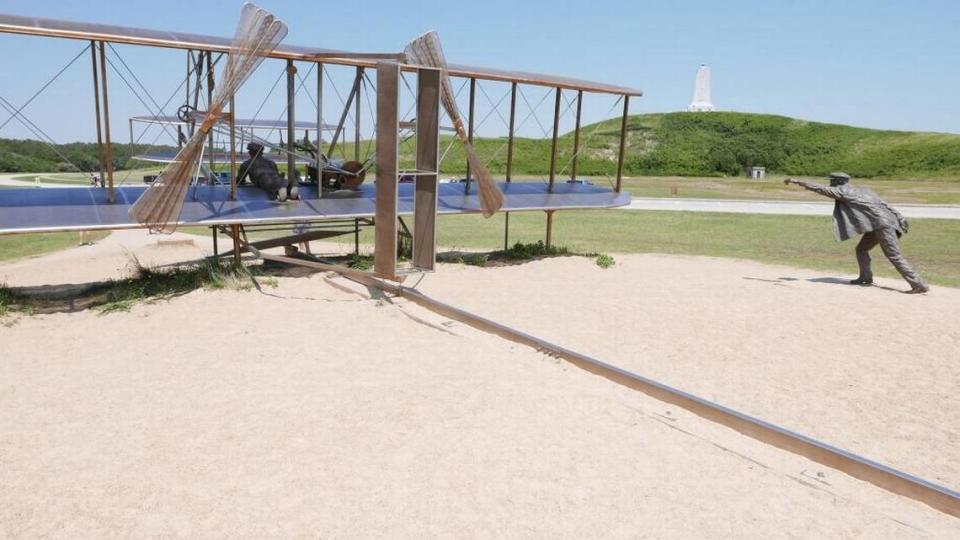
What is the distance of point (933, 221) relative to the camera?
24062mm

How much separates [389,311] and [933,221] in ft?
77.3

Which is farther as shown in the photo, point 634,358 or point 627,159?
point 627,159

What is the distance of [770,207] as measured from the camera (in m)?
31.0

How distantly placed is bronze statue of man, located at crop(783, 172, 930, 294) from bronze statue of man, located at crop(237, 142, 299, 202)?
891cm

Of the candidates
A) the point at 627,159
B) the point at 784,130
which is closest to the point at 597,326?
the point at 627,159

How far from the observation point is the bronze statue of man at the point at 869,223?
11.4m

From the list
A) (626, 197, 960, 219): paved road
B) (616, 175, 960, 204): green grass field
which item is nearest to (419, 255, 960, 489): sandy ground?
(626, 197, 960, 219): paved road

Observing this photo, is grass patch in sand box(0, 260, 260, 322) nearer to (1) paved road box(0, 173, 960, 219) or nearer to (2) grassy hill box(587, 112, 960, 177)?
(1) paved road box(0, 173, 960, 219)

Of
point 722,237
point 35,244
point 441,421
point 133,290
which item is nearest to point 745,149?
point 722,237

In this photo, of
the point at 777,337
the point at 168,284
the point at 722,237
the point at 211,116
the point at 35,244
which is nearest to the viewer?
the point at 777,337

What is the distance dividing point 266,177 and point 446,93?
13.9ft

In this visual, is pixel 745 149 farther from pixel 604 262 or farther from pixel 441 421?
pixel 441 421

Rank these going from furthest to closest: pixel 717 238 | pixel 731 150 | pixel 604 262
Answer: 1. pixel 731 150
2. pixel 717 238
3. pixel 604 262

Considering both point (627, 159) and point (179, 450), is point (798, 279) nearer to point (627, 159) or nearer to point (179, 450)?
point (179, 450)
